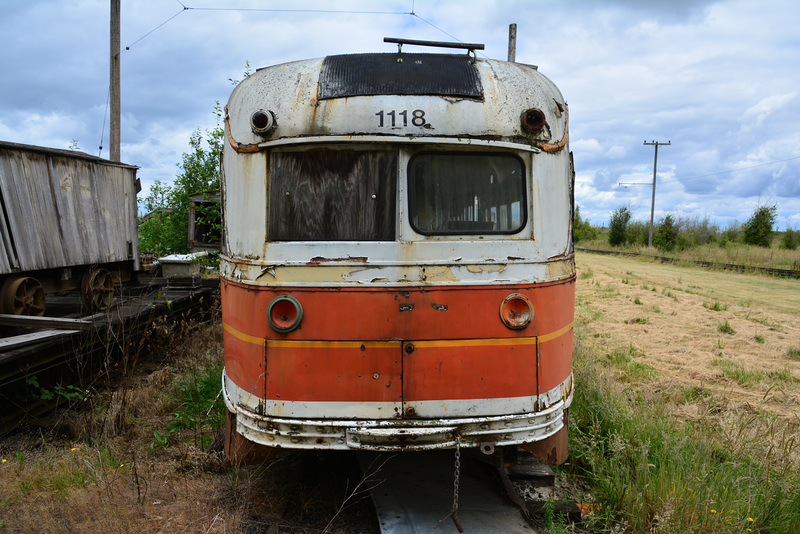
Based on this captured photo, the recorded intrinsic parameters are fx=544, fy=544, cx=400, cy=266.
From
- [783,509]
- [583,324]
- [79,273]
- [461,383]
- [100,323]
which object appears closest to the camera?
[461,383]

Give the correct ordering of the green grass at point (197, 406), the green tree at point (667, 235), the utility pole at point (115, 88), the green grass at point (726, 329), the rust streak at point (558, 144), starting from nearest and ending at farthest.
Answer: the rust streak at point (558, 144), the green grass at point (197, 406), the green grass at point (726, 329), the utility pole at point (115, 88), the green tree at point (667, 235)

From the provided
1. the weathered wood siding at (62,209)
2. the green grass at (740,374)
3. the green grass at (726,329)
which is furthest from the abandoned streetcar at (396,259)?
the green grass at (726,329)

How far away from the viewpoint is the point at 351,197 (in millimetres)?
3373

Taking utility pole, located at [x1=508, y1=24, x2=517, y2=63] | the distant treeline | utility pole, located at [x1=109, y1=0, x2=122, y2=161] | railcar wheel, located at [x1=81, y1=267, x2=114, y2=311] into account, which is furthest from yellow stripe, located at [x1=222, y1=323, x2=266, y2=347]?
the distant treeline

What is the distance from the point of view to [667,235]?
38.5m

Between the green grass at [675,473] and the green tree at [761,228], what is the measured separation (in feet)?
115

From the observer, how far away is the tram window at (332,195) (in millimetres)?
3355

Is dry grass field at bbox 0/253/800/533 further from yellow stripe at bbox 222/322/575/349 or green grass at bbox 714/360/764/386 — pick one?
yellow stripe at bbox 222/322/575/349

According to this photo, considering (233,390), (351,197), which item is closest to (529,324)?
(351,197)

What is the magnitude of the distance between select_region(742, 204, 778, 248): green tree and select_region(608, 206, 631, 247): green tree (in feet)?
44.9

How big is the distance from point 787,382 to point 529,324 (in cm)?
612

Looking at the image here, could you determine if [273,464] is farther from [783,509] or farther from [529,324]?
[783,509]

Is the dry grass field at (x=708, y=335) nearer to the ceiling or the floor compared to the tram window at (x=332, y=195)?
nearer to the floor

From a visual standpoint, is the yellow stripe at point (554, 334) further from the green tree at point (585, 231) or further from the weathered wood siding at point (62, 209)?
the green tree at point (585, 231)
